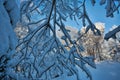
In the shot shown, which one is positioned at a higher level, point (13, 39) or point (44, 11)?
point (44, 11)

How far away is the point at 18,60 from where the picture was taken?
11.9 feet

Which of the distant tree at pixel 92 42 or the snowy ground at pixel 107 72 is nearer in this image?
the snowy ground at pixel 107 72

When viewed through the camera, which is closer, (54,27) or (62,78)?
(54,27)

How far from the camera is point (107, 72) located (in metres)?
5.54

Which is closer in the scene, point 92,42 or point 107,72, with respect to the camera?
point 107,72

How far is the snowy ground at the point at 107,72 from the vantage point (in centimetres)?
527

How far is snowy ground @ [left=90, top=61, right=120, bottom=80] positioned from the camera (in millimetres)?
5273

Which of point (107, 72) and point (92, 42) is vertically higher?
point (92, 42)

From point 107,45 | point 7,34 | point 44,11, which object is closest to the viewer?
point 7,34

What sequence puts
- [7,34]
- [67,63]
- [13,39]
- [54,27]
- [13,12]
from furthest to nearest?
[67,63] < [54,27] < [13,12] < [13,39] < [7,34]

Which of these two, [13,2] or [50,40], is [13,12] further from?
[50,40]

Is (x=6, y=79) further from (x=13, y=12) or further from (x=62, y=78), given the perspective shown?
(x=13, y=12)

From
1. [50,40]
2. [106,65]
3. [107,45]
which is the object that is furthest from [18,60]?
[107,45]

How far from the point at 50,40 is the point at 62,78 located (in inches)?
24.7
